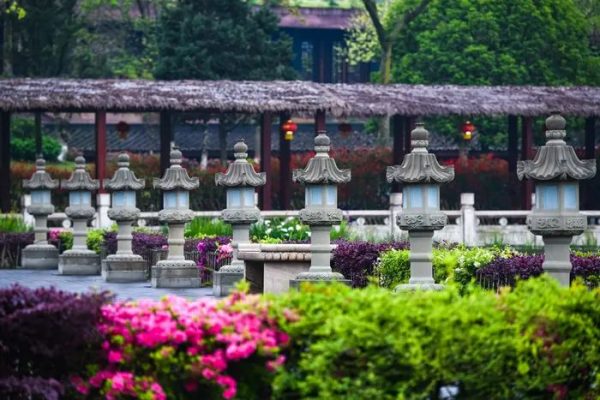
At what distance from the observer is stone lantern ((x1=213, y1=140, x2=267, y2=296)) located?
62.7 feet

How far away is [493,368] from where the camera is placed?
8500 mm

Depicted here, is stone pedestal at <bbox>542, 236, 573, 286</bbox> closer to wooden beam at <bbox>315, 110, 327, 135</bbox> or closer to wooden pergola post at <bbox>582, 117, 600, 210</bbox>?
wooden beam at <bbox>315, 110, 327, 135</bbox>

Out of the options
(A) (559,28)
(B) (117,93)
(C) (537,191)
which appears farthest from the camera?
(A) (559,28)

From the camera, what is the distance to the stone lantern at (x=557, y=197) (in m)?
13.2

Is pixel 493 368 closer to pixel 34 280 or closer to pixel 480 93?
pixel 34 280

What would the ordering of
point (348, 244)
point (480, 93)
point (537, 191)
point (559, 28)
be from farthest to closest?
1. point (559, 28)
2. point (480, 93)
3. point (348, 244)
4. point (537, 191)

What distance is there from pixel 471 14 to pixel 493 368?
1398 inches

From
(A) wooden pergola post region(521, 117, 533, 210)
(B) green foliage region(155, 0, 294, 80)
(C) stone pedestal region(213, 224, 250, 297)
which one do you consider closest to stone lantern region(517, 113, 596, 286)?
(C) stone pedestal region(213, 224, 250, 297)

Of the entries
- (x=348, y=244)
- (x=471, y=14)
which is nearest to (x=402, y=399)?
(x=348, y=244)

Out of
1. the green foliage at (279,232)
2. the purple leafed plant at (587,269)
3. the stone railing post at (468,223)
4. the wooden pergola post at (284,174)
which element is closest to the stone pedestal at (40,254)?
the green foliage at (279,232)

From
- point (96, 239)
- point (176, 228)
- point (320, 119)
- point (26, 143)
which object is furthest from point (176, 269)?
point (26, 143)

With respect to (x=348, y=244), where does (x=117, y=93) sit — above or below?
above

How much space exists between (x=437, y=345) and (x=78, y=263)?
1658cm

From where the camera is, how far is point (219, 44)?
1668 inches
